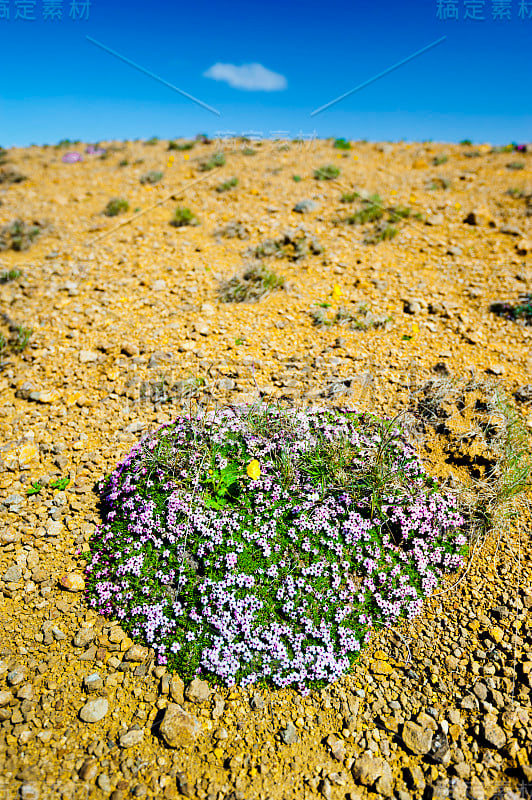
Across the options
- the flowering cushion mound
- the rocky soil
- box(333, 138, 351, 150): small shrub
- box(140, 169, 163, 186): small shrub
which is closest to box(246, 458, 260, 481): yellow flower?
the flowering cushion mound

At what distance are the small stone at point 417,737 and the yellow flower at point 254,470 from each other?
1.98 metres

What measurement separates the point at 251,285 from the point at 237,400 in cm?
245

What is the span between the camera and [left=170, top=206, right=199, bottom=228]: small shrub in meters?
8.73

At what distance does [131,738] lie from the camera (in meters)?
2.85

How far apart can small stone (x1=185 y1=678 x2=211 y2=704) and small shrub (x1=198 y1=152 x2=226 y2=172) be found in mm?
11518

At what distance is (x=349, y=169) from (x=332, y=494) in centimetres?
1050

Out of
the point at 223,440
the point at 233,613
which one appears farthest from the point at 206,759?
the point at 223,440

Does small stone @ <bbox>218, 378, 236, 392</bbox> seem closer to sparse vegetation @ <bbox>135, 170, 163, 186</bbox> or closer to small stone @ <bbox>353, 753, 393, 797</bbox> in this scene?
small stone @ <bbox>353, 753, 393, 797</bbox>

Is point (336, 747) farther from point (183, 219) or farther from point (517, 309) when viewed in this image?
point (183, 219)

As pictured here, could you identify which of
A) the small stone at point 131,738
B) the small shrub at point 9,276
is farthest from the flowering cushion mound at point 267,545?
the small shrub at point 9,276

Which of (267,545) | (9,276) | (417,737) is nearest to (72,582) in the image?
(267,545)

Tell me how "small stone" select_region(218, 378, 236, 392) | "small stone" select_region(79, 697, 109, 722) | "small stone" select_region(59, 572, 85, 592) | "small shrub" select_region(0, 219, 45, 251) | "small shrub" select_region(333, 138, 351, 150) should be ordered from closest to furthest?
"small stone" select_region(79, 697, 109, 722) → "small stone" select_region(59, 572, 85, 592) → "small stone" select_region(218, 378, 236, 392) → "small shrub" select_region(0, 219, 45, 251) → "small shrub" select_region(333, 138, 351, 150)

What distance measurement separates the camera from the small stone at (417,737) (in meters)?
2.85

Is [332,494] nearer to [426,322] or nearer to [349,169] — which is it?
[426,322]
